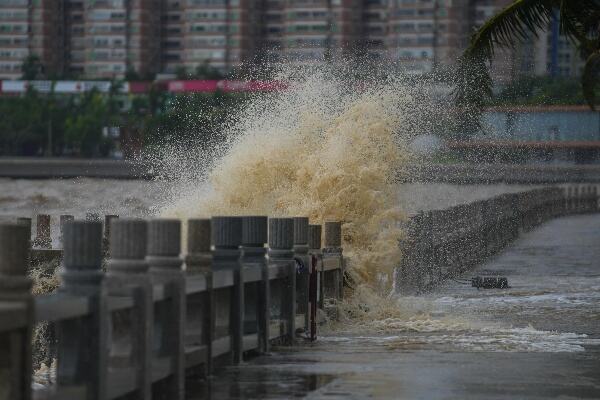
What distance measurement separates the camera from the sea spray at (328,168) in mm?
22172

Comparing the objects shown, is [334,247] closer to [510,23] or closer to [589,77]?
[510,23]

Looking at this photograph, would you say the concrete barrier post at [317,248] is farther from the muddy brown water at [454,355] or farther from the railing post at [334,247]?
the railing post at [334,247]

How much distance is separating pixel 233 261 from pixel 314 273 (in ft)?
10.2

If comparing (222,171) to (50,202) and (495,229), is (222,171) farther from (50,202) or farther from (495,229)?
(50,202)

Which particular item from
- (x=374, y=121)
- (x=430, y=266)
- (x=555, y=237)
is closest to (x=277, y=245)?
(x=374, y=121)

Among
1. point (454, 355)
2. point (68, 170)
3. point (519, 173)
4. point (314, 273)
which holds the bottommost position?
point (454, 355)

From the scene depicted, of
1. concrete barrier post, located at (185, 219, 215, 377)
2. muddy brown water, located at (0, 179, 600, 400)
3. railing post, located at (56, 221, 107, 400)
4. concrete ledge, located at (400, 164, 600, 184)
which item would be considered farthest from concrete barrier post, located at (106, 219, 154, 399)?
concrete ledge, located at (400, 164, 600, 184)

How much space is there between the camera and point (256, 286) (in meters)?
15.0

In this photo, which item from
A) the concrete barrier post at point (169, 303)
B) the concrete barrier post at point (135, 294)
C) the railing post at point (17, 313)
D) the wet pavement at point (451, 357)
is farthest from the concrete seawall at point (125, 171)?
the railing post at point (17, 313)

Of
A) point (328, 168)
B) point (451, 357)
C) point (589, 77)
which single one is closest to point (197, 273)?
point (451, 357)

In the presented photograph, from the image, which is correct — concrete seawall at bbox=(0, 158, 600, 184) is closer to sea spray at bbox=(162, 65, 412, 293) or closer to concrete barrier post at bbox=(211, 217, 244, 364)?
sea spray at bbox=(162, 65, 412, 293)

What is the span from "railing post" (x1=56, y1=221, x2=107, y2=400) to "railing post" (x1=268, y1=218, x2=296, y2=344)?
241 inches

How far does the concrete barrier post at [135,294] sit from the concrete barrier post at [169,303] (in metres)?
0.81

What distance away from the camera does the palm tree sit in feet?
85.6
